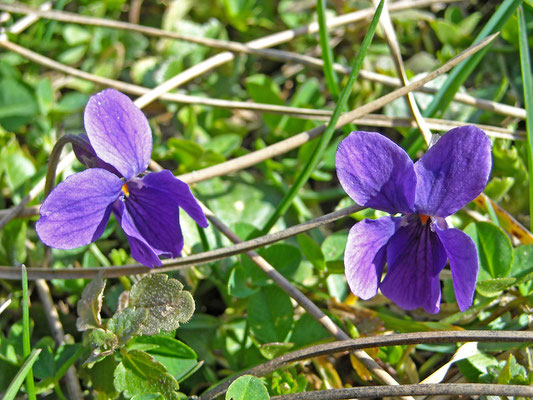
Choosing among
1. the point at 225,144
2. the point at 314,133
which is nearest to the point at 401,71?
the point at 314,133

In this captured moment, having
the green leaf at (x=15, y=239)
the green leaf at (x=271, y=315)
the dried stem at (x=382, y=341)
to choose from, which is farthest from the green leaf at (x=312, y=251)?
the green leaf at (x=15, y=239)

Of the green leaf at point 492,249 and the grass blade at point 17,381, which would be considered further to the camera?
the green leaf at point 492,249

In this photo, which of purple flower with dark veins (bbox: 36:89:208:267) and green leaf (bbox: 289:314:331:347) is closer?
purple flower with dark veins (bbox: 36:89:208:267)

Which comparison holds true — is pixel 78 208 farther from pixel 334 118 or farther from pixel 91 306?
pixel 334 118

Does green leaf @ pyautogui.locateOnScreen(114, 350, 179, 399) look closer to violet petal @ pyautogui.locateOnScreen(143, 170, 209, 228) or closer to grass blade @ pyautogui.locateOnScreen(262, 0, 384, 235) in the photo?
violet petal @ pyautogui.locateOnScreen(143, 170, 209, 228)

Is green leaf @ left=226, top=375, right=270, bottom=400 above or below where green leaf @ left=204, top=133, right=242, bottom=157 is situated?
below

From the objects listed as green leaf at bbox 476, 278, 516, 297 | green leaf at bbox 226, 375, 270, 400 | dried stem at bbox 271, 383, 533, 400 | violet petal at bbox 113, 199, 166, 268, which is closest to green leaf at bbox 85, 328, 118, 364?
violet petal at bbox 113, 199, 166, 268

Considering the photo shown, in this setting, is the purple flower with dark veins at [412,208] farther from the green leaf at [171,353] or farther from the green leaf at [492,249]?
the green leaf at [171,353]
